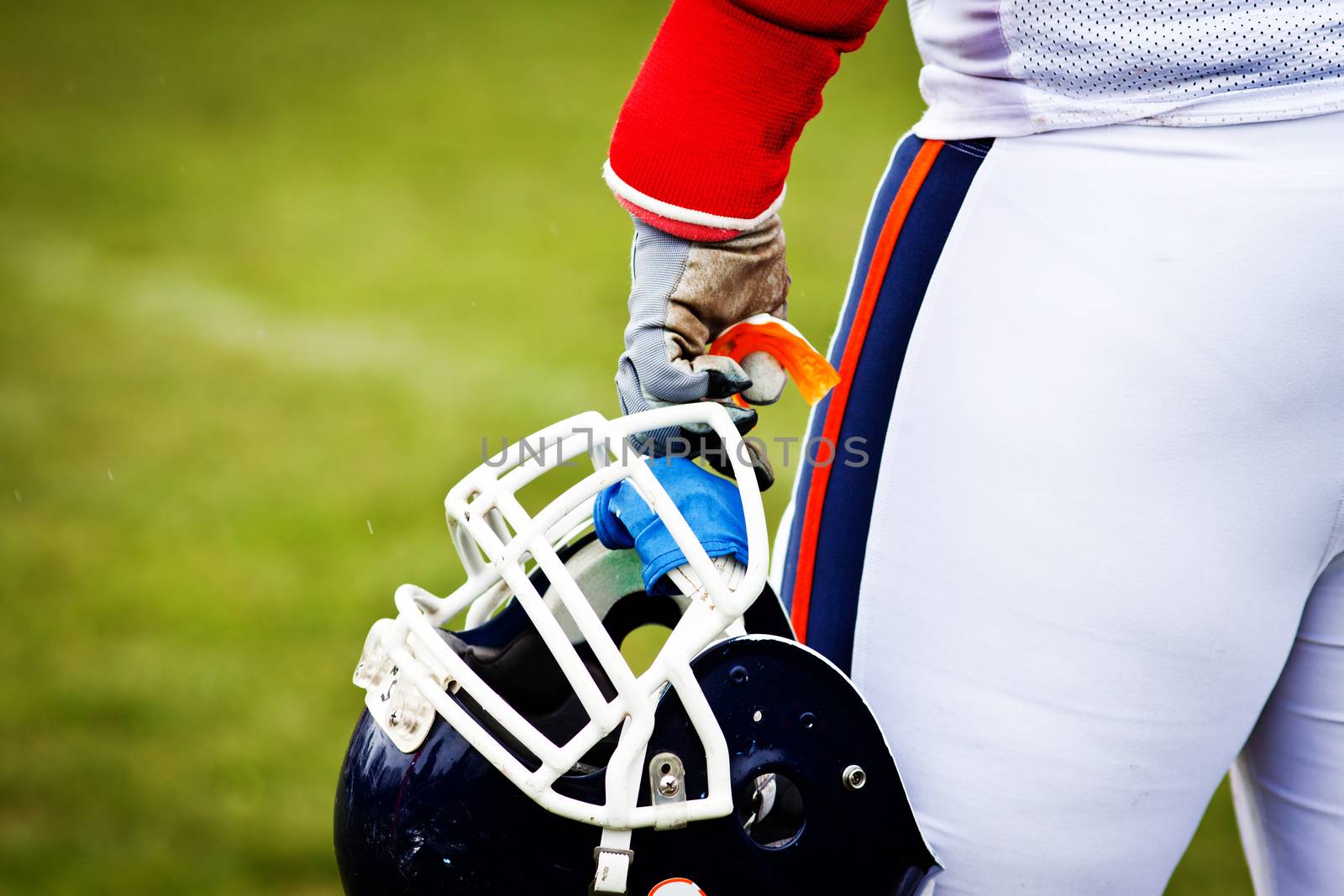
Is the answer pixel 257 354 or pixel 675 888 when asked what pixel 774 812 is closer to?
pixel 675 888

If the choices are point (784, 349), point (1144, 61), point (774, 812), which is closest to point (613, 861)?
point (774, 812)

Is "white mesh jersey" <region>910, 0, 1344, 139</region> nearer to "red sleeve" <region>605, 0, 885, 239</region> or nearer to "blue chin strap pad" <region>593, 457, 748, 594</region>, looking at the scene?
"red sleeve" <region>605, 0, 885, 239</region>

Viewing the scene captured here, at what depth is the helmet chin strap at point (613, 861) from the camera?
3.36ft

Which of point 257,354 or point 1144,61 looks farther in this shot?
point 257,354

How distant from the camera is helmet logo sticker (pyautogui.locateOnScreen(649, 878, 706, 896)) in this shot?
1.04 meters

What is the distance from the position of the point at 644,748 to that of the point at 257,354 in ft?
11.7

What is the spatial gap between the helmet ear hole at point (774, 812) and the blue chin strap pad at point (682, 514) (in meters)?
0.18

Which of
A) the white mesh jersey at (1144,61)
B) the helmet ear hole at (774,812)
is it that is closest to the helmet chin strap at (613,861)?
the helmet ear hole at (774,812)

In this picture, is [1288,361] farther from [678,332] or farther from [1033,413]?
[678,332]

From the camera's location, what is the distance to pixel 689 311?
1059 millimetres

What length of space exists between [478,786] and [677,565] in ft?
0.75

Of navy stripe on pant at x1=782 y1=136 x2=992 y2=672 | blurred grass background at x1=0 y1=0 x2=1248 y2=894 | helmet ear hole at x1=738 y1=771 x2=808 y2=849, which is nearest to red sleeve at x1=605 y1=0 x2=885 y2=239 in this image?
navy stripe on pant at x1=782 y1=136 x2=992 y2=672

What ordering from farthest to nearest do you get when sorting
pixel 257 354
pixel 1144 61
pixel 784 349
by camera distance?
1. pixel 257 354
2. pixel 784 349
3. pixel 1144 61

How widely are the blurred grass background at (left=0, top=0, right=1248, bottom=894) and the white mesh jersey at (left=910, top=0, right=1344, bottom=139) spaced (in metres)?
1.72
